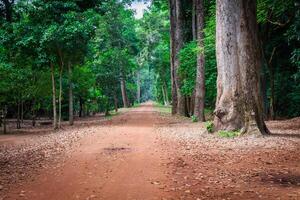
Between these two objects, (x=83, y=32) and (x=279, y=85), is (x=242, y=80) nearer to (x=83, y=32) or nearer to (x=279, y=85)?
(x=83, y=32)

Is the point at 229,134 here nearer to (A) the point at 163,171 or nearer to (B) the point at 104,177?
(A) the point at 163,171

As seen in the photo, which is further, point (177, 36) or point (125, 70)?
point (125, 70)

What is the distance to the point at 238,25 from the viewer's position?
15227 millimetres

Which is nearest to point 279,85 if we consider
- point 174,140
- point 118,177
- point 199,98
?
point 199,98

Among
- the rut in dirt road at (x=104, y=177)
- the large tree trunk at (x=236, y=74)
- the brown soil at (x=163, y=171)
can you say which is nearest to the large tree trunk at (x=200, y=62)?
the large tree trunk at (x=236, y=74)

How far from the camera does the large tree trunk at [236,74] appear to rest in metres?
14.5

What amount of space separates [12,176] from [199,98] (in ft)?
55.7

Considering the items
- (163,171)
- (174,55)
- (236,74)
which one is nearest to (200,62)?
(174,55)

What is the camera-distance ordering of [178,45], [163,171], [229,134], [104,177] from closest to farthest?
[104,177]
[163,171]
[229,134]
[178,45]

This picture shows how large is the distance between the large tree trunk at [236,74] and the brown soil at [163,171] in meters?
1.06

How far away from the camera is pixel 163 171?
8945mm

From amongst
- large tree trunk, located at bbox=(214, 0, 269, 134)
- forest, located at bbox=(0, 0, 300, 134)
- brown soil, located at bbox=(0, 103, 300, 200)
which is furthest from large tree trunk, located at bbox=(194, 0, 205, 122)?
brown soil, located at bbox=(0, 103, 300, 200)

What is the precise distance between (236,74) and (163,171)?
7.16 meters

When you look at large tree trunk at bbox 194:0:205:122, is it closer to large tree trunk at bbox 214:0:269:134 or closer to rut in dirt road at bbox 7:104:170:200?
large tree trunk at bbox 214:0:269:134
